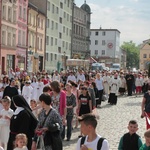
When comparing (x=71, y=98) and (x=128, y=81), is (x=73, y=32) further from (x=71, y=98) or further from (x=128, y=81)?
(x=71, y=98)

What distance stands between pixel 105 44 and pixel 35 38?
77.5 meters

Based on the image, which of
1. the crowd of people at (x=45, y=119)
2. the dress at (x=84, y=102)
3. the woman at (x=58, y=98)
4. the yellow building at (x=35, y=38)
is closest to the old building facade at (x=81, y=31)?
the yellow building at (x=35, y=38)

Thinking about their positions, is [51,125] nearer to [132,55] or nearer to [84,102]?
[84,102]

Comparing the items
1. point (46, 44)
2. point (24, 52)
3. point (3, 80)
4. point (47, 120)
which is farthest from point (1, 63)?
point (47, 120)

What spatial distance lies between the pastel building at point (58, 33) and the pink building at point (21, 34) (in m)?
13.0

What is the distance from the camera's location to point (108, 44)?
13212 centimetres

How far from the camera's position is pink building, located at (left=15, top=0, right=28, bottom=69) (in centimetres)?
5275

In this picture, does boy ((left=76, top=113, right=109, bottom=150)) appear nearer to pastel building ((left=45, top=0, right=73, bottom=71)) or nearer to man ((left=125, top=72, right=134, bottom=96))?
man ((left=125, top=72, right=134, bottom=96))

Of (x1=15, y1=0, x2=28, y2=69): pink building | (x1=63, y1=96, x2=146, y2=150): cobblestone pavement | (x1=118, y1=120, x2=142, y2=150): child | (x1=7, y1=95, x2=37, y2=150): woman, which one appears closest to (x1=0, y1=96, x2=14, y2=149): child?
(x1=63, y1=96, x2=146, y2=150): cobblestone pavement

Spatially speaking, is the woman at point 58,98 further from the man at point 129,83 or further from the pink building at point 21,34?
the pink building at point 21,34

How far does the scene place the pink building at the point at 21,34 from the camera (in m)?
52.7

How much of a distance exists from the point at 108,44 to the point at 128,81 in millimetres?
98296

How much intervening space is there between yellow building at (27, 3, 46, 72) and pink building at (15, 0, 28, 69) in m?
1.29

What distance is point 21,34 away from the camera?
5447cm
